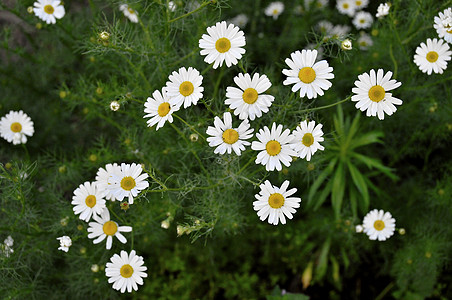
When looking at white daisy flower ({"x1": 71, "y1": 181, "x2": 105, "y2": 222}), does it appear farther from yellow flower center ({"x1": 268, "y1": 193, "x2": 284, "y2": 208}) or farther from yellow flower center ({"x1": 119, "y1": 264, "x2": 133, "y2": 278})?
yellow flower center ({"x1": 268, "y1": 193, "x2": 284, "y2": 208})

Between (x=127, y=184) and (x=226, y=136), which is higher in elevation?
(x=226, y=136)

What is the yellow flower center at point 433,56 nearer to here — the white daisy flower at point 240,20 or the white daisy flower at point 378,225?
the white daisy flower at point 378,225

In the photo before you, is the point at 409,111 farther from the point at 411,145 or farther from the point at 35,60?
the point at 35,60

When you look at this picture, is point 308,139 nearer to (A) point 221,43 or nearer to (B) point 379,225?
(A) point 221,43

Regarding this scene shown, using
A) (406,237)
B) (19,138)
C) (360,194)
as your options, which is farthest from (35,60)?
(406,237)

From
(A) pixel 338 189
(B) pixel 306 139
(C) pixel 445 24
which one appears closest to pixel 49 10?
(B) pixel 306 139

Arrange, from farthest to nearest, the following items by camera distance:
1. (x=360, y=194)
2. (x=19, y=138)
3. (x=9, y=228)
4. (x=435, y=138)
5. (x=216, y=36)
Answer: (x=435, y=138) → (x=360, y=194) → (x=19, y=138) → (x=9, y=228) → (x=216, y=36)

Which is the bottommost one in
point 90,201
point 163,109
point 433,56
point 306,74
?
point 90,201
